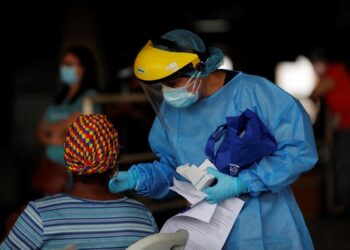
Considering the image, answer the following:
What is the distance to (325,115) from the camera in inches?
262

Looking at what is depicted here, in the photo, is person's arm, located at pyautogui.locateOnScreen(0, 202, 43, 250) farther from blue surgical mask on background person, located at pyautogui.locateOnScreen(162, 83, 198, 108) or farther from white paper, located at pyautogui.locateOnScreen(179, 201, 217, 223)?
blue surgical mask on background person, located at pyautogui.locateOnScreen(162, 83, 198, 108)

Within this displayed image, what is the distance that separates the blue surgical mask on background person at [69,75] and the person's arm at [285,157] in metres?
2.35

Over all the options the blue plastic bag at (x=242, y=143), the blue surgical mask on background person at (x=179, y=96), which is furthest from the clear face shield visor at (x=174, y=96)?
the blue plastic bag at (x=242, y=143)

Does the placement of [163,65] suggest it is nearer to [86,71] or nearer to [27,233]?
[27,233]

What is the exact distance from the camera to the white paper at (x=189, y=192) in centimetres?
253

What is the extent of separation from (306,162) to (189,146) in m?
0.46

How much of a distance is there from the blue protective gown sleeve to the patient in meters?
0.38

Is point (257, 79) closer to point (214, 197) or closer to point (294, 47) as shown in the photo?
point (214, 197)

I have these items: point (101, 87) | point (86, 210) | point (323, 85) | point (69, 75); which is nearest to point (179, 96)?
point (86, 210)

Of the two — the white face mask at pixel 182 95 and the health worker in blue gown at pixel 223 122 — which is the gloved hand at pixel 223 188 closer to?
the health worker in blue gown at pixel 223 122

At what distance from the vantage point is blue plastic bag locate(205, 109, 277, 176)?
A: 250 cm

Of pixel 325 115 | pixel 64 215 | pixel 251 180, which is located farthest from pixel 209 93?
pixel 325 115

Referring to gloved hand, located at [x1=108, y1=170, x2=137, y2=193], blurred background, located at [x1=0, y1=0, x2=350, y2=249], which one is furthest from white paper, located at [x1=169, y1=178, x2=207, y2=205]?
blurred background, located at [x1=0, y1=0, x2=350, y2=249]

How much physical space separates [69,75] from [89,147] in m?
2.51
